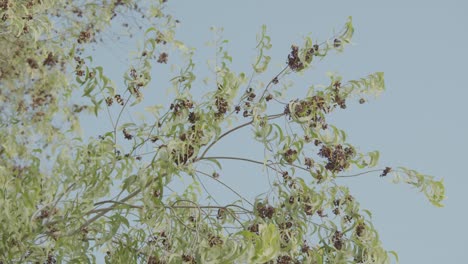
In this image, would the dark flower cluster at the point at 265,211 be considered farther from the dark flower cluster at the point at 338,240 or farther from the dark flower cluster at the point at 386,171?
the dark flower cluster at the point at 386,171

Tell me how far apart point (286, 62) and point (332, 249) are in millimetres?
1090

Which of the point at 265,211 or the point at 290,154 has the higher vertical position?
the point at 290,154

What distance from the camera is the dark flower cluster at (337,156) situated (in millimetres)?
3977

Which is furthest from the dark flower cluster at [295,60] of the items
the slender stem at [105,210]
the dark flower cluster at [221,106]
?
the slender stem at [105,210]

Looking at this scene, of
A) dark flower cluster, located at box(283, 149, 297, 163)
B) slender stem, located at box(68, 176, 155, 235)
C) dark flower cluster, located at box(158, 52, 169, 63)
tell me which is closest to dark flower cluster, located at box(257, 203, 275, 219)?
dark flower cluster, located at box(283, 149, 297, 163)

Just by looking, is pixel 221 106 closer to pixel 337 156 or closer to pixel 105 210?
pixel 337 156

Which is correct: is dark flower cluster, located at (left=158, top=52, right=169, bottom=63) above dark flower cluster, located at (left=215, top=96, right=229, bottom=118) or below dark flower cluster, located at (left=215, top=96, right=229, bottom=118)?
above

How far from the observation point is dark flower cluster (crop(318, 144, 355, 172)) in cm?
398

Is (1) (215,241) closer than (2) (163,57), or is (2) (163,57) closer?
(1) (215,241)

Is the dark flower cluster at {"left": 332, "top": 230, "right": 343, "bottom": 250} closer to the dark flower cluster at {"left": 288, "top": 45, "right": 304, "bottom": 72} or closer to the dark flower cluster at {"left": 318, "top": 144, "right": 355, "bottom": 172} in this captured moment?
the dark flower cluster at {"left": 318, "top": 144, "right": 355, "bottom": 172}

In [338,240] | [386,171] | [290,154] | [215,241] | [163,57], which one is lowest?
[215,241]

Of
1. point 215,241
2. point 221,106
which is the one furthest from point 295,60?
point 215,241

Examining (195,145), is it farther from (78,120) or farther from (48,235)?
(78,120)

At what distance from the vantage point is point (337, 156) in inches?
156
